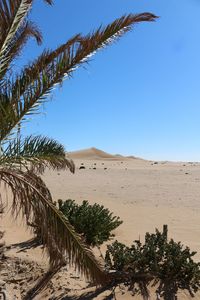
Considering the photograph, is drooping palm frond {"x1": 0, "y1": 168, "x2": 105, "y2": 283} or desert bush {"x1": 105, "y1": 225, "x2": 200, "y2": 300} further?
desert bush {"x1": 105, "y1": 225, "x2": 200, "y2": 300}

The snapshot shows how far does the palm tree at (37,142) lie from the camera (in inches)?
204

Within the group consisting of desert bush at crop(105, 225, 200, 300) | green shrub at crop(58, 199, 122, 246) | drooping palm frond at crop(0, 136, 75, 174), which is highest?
drooping palm frond at crop(0, 136, 75, 174)

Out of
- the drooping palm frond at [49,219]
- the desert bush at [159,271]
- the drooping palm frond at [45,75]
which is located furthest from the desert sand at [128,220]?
the drooping palm frond at [45,75]

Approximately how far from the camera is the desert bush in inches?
223

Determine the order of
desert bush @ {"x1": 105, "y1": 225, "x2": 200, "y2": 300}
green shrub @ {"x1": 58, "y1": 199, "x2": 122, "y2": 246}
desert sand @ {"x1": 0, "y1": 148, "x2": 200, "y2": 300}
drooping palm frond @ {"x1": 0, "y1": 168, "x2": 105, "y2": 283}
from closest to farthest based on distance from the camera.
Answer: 1. drooping palm frond @ {"x1": 0, "y1": 168, "x2": 105, "y2": 283}
2. desert bush @ {"x1": 105, "y1": 225, "x2": 200, "y2": 300}
3. desert sand @ {"x1": 0, "y1": 148, "x2": 200, "y2": 300}
4. green shrub @ {"x1": 58, "y1": 199, "x2": 122, "y2": 246}

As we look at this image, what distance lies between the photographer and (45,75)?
5707mm

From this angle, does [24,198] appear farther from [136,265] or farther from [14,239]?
[14,239]

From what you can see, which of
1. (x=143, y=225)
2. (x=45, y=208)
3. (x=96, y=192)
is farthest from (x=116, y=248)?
(x=96, y=192)

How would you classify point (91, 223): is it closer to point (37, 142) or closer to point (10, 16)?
point (37, 142)

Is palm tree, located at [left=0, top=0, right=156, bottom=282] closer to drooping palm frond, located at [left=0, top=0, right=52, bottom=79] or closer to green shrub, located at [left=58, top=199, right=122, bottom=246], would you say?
drooping palm frond, located at [left=0, top=0, right=52, bottom=79]

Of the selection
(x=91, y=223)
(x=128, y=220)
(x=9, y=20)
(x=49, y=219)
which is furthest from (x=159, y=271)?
(x=128, y=220)

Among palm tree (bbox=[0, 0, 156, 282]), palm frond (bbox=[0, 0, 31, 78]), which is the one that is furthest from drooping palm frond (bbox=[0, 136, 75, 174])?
palm frond (bbox=[0, 0, 31, 78])

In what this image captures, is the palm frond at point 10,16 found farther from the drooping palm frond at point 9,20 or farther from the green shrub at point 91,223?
the green shrub at point 91,223

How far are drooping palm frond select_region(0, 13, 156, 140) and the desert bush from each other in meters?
2.53
